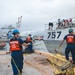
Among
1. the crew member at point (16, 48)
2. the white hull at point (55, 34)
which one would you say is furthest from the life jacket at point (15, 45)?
the white hull at point (55, 34)

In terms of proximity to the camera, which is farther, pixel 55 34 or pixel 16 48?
pixel 55 34

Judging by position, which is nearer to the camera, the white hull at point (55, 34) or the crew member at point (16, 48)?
the crew member at point (16, 48)

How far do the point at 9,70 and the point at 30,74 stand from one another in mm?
1343

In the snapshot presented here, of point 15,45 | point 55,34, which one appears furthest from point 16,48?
point 55,34

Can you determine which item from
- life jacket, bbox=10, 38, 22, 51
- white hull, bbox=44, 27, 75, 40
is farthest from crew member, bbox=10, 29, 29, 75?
white hull, bbox=44, 27, 75, 40

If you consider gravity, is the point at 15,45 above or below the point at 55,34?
above

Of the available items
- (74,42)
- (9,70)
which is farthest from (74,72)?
(9,70)

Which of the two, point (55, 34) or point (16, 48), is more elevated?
point (16, 48)

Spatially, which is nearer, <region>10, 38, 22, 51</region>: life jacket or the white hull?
<region>10, 38, 22, 51</region>: life jacket

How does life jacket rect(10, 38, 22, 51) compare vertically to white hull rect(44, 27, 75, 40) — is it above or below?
above

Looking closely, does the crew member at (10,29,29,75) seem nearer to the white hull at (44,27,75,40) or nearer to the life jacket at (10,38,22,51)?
the life jacket at (10,38,22,51)

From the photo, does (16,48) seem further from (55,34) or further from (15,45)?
(55,34)

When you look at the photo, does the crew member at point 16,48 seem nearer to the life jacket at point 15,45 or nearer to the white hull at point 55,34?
the life jacket at point 15,45

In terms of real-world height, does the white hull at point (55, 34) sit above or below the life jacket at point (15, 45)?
Result: below
